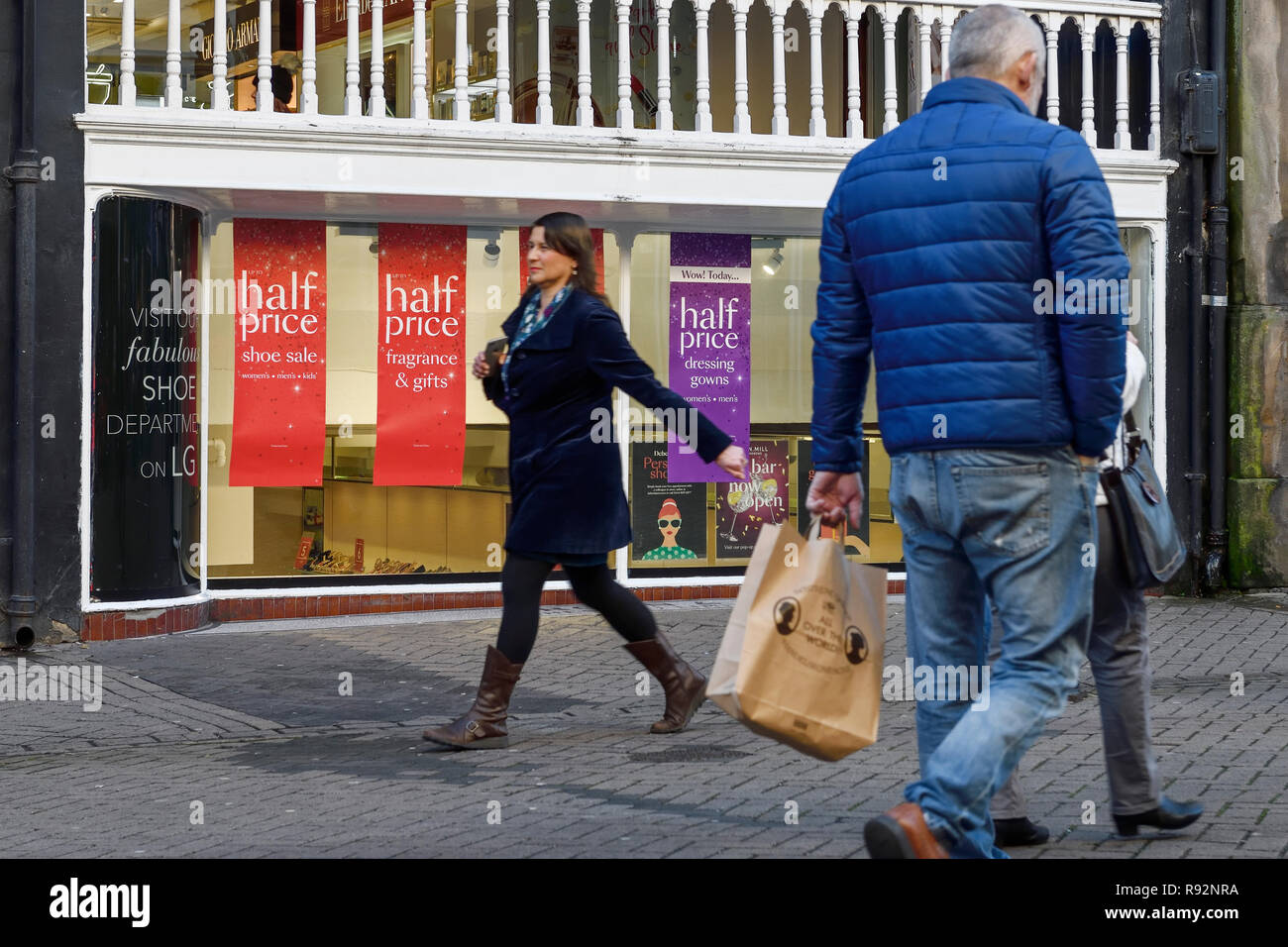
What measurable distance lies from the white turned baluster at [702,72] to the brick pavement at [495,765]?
3580 millimetres

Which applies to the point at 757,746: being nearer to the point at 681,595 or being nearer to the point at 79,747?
the point at 79,747

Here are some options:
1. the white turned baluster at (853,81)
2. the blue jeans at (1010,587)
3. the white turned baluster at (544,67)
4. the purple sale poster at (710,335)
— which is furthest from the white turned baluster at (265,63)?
the blue jeans at (1010,587)

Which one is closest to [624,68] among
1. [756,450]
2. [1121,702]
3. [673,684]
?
[756,450]

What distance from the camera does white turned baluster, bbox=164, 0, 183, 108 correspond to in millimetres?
10656

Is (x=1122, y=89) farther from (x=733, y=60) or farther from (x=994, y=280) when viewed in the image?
(x=994, y=280)

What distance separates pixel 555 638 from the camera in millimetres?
10695

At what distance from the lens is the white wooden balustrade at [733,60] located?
36.1 ft

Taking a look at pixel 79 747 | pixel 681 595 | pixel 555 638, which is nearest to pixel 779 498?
pixel 681 595

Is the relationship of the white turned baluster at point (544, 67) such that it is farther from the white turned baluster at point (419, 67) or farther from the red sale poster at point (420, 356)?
the red sale poster at point (420, 356)

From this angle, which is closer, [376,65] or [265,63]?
[265,63]

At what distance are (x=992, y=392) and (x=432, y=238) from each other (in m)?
7.93

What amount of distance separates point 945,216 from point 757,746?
3.21 m

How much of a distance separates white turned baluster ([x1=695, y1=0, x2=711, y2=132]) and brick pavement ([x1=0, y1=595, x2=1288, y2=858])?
358cm

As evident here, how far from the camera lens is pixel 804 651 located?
4590 mm
